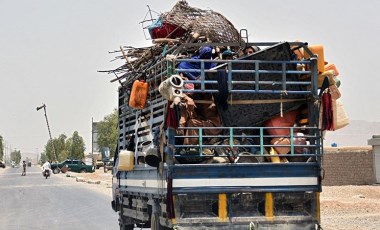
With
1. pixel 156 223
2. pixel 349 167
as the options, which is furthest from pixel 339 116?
pixel 349 167

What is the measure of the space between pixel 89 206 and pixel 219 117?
1586 cm

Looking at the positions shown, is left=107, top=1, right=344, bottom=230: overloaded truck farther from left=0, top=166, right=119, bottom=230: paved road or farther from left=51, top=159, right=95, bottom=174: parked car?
left=51, top=159, right=95, bottom=174: parked car

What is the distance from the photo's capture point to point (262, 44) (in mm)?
8719

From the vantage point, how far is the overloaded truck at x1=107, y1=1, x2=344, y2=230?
26.1 feet

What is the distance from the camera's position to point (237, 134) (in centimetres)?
855

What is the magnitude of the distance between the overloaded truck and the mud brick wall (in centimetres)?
2537

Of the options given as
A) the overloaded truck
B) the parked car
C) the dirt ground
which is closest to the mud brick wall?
the dirt ground

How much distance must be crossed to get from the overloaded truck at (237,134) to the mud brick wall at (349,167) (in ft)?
83.2

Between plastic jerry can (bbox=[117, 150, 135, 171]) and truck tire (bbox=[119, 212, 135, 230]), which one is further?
truck tire (bbox=[119, 212, 135, 230])

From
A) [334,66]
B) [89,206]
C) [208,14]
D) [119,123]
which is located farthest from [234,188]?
[89,206]

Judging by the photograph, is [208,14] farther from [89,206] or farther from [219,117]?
[89,206]

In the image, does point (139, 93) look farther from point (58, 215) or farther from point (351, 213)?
point (351, 213)

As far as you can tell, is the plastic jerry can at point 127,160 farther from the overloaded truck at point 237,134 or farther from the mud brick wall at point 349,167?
the mud brick wall at point 349,167

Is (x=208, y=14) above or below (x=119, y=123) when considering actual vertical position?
above
